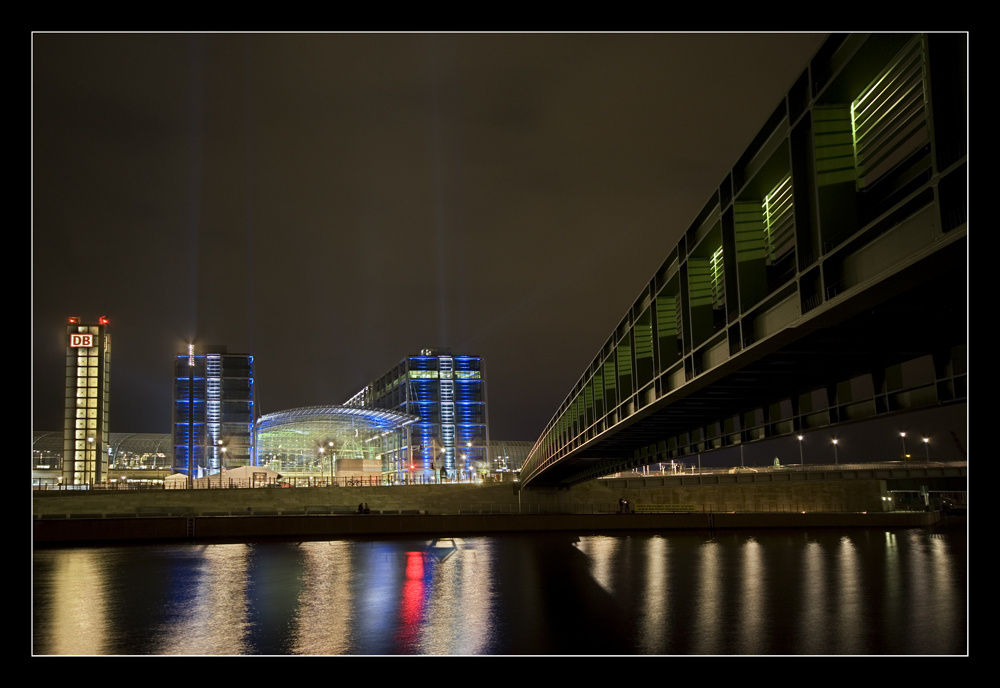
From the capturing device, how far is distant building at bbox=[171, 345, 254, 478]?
524 ft

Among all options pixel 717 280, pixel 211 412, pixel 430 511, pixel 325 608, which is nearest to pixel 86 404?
pixel 211 412

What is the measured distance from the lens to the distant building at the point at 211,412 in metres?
160

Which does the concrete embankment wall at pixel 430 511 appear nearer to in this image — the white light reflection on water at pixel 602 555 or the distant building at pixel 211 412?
the white light reflection on water at pixel 602 555

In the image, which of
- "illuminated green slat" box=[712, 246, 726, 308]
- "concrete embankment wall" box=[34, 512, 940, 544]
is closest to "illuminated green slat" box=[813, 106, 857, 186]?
"illuminated green slat" box=[712, 246, 726, 308]

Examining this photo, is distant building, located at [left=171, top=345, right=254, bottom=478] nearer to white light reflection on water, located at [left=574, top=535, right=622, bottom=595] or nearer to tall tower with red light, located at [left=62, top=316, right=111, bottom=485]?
tall tower with red light, located at [left=62, top=316, right=111, bottom=485]

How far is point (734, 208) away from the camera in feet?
60.5

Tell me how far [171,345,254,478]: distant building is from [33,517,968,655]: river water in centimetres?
11417

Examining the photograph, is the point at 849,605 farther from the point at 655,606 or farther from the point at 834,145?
the point at 834,145

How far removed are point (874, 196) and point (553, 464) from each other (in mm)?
47217

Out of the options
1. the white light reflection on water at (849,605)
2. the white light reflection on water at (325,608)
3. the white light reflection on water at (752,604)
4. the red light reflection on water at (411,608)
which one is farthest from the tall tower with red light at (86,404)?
the white light reflection on water at (849,605)

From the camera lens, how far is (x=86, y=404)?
5438 inches

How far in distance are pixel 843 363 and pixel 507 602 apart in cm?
1354

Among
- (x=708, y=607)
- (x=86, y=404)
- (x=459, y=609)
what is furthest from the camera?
(x=86, y=404)

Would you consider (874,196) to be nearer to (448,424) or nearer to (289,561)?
(289,561)
